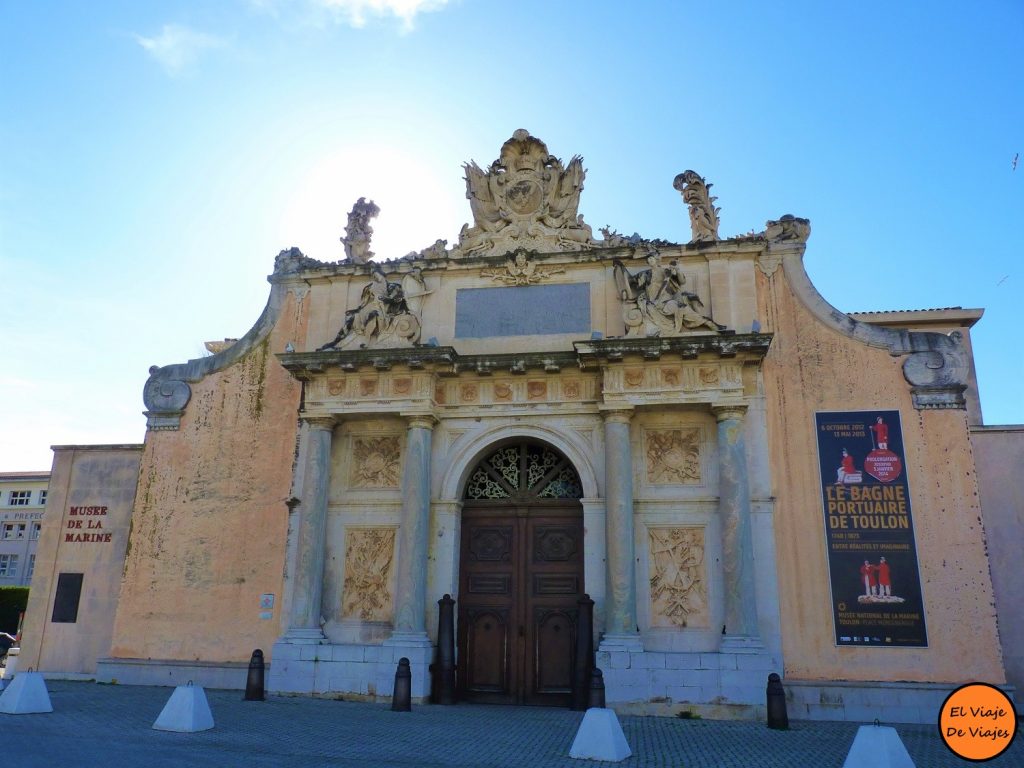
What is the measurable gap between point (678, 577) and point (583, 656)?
6.74 feet

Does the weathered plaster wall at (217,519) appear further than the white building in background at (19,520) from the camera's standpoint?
No

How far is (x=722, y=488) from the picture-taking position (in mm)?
12477

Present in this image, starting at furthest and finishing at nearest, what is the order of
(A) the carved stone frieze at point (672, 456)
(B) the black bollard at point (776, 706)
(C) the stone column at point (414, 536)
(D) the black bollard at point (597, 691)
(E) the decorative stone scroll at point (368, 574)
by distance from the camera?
1. (E) the decorative stone scroll at point (368, 574)
2. (A) the carved stone frieze at point (672, 456)
3. (C) the stone column at point (414, 536)
4. (B) the black bollard at point (776, 706)
5. (D) the black bollard at point (597, 691)

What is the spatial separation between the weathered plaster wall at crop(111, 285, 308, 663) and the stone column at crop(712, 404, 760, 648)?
771cm

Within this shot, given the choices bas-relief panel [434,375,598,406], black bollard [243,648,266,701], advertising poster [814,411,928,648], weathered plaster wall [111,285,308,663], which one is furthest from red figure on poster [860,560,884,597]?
weathered plaster wall [111,285,308,663]

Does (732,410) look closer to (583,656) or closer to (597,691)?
(583,656)

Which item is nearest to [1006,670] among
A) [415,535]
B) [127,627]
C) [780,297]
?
[780,297]

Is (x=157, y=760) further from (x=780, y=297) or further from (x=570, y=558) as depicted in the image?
(x=780, y=297)

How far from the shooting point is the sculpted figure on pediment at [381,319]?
45.9ft

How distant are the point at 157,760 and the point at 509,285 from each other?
31.9 ft

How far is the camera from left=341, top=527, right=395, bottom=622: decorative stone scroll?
1330cm

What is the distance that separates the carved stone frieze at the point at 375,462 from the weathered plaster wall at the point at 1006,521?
10.2 m

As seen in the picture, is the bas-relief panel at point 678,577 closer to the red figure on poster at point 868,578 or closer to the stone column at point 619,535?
the stone column at point 619,535

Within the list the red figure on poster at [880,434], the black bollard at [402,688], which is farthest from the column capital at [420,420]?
the red figure on poster at [880,434]
